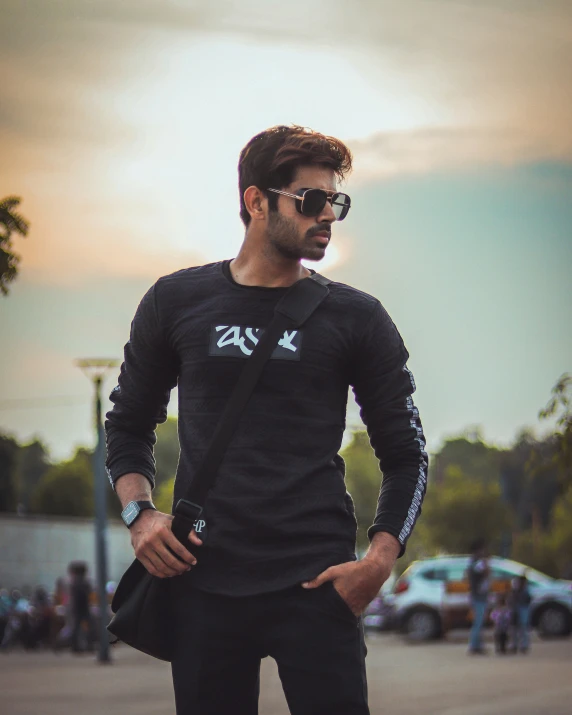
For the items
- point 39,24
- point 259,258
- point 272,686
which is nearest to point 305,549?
point 259,258

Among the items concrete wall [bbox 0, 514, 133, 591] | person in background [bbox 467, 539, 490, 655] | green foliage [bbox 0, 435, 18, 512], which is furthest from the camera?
green foliage [bbox 0, 435, 18, 512]

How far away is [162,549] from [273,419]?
37 cm

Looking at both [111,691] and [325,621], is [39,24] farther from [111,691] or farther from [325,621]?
[111,691]

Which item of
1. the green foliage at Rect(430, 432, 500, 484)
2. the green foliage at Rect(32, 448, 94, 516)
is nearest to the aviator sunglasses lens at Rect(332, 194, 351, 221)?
the green foliage at Rect(32, 448, 94, 516)

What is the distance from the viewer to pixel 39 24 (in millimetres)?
8102

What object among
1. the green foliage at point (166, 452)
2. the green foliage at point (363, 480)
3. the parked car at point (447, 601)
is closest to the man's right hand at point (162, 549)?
the parked car at point (447, 601)

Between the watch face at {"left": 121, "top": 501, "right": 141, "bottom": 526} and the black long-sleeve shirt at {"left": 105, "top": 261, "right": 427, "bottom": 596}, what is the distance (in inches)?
4.2

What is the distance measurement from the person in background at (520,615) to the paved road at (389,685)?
0.35 metres

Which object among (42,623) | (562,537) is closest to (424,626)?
(42,623)

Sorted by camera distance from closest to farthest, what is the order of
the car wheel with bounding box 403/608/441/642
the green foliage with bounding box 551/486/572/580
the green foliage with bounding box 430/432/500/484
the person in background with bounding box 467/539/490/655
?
the person in background with bounding box 467/539/490/655
the car wheel with bounding box 403/608/441/642
the green foliage with bounding box 551/486/572/580
the green foliage with bounding box 430/432/500/484

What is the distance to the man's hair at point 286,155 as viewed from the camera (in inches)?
124

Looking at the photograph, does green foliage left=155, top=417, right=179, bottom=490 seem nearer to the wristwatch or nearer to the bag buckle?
the wristwatch

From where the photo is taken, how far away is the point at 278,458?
2949 millimetres

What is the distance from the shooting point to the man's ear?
3.24m
